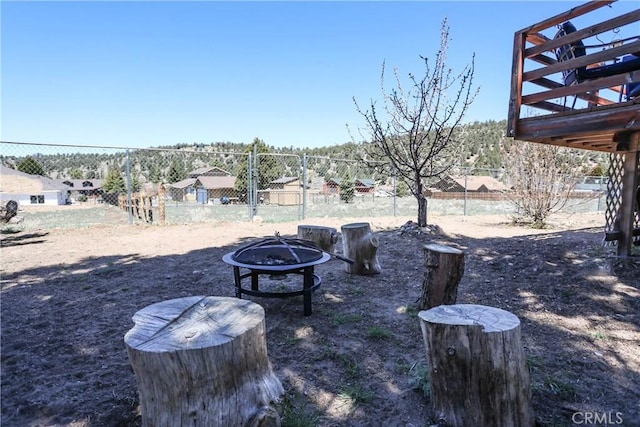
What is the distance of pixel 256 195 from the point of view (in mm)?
10141

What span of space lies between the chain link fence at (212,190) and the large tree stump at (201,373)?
23.6 feet

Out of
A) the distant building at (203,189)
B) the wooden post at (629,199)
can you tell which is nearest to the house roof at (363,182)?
the distant building at (203,189)

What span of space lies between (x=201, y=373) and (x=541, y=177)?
10.0 meters

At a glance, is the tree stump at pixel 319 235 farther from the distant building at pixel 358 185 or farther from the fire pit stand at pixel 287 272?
the distant building at pixel 358 185

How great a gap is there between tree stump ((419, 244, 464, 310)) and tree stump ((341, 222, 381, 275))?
1420 millimetres

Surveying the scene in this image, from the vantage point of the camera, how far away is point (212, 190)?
52.9ft

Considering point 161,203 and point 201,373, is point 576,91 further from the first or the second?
point 161,203

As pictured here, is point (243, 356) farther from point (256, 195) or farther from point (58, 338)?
point (256, 195)

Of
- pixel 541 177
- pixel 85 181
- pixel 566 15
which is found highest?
pixel 566 15

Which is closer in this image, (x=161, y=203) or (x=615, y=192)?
(x=615, y=192)

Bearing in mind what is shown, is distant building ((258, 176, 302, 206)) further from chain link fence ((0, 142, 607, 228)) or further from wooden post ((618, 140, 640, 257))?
wooden post ((618, 140, 640, 257))

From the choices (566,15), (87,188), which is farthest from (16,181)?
(87,188)

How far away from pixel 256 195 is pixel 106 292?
21.0 ft

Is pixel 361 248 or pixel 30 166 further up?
pixel 30 166
